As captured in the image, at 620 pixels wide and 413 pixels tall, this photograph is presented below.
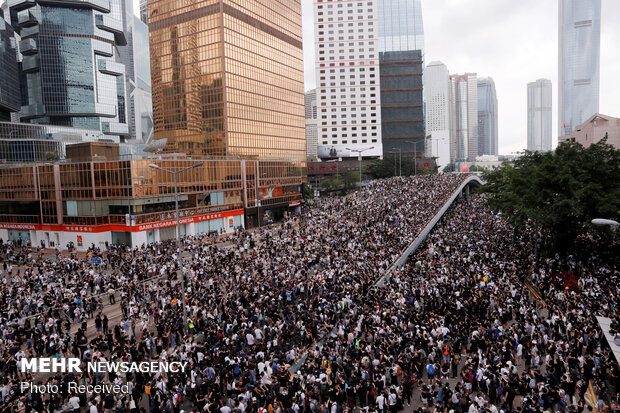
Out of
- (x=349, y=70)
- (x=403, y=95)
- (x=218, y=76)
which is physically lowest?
(x=218, y=76)

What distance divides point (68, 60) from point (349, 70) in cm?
7084

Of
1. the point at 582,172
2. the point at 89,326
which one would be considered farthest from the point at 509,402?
the point at 582,172

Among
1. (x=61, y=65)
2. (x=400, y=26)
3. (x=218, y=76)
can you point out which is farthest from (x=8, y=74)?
(x=400, y=26)

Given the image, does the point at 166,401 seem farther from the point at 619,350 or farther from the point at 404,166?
the point at 404,166

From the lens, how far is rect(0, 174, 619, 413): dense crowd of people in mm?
13539

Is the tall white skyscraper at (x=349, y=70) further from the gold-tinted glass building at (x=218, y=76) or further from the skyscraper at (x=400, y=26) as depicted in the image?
the gold-tinted glass building at (x=218, y=76)

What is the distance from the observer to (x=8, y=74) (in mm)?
103000

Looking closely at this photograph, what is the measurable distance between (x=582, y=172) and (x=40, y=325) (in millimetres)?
35471

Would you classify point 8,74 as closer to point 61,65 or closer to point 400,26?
point 61,65

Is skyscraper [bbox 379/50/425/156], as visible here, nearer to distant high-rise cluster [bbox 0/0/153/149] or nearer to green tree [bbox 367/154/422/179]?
green tree [bbox 367/154/422/179]

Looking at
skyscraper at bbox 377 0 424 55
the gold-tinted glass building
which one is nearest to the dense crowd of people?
the gold-tinted glass building

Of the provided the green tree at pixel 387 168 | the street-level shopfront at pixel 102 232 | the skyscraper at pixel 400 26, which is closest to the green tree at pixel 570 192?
the street-level shopfront at pixel 102 232

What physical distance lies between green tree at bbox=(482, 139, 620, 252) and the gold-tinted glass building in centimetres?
4592

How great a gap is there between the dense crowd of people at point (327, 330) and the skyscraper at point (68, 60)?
89309 millimetres
